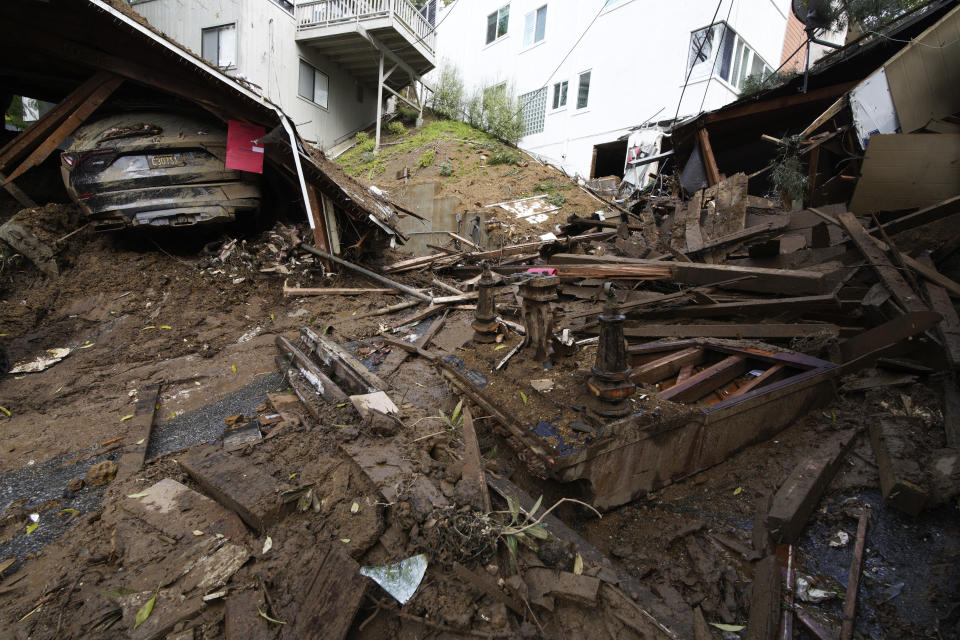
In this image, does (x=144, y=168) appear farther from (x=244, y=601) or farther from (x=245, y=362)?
(x=244, y=601)

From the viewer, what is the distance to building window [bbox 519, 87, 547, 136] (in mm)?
18369

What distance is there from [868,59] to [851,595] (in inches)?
342

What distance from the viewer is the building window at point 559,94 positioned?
56.5ft

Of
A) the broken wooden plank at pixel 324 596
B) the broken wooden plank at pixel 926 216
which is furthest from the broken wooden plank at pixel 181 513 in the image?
the broken wooden plank at pixel 926 216

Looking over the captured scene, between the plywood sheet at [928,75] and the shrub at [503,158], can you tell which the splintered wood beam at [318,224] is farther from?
the shrub at [503,158]

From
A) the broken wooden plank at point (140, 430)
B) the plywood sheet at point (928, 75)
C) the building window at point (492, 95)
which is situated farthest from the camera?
the building window at point (492, 95)

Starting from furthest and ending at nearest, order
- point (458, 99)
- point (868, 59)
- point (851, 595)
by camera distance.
Answer: point (458, 99), point (868, 59), point (851, 595)

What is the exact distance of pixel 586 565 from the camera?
2066mm

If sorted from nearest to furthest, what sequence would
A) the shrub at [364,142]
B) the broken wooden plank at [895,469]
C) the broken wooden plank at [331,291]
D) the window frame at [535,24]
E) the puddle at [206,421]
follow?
Answer: 1. the broken wooden plank at [895,469]
2. the puddle at [206,421]
3. the broken wooden plank at [331,291]
4. the shrub at [364,142]
5. the window frame at [535,24]

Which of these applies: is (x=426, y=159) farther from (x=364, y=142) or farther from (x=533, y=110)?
(x=533, y=110)

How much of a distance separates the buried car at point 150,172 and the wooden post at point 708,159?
373 inches

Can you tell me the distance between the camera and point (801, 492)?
2.78 m

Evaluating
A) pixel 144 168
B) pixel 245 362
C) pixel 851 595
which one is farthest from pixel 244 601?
pixel 144 168

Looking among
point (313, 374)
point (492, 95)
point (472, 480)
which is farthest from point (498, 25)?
point (472, 480)
